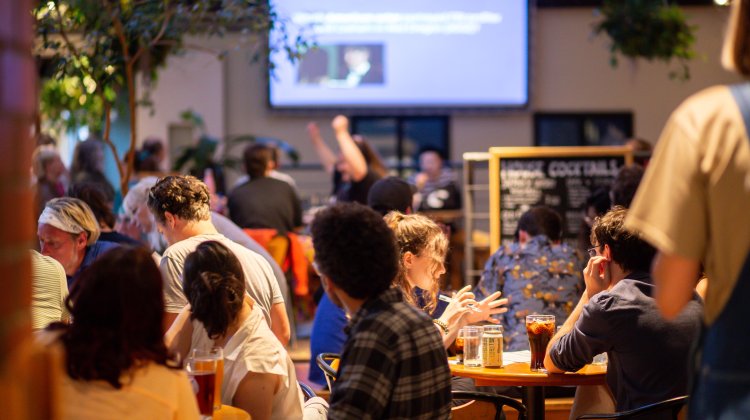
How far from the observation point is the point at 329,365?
3.84 metres

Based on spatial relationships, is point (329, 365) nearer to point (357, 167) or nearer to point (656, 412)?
point (656, 412)

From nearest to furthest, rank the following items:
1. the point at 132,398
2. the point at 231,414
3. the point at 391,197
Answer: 1. the point at 132,398
2. the point at 231,414
3. the point at 391,197

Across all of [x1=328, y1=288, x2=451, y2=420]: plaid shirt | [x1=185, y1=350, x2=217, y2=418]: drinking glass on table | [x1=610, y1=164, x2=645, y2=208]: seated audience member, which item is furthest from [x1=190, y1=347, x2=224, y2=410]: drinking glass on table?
[x1=610, y1=164, x2=645, y2=208]: seated audience member

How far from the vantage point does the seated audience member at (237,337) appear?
2.97 meters

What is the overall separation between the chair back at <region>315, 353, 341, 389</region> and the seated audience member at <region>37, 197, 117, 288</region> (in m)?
1.08

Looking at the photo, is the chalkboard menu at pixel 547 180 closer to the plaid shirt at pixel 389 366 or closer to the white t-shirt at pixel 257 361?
the white t-shirt at pixel 257 361

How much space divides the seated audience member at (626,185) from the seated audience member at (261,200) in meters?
2.44

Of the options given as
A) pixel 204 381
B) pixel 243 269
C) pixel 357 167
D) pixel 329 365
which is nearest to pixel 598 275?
pixel 329 365

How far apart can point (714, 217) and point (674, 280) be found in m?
0.13

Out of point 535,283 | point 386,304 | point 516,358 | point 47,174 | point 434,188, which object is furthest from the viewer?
point 434,188

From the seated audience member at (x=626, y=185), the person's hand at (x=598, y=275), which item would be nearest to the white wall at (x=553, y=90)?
the seated audience member at (x=626, y=185)

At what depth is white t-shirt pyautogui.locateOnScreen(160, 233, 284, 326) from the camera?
3812mm

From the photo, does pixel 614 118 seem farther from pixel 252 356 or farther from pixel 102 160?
pixel 252 356

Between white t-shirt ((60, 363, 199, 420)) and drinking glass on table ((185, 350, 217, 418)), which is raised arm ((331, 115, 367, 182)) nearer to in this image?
drinking glass on table ((185, 350, 217, 418))
